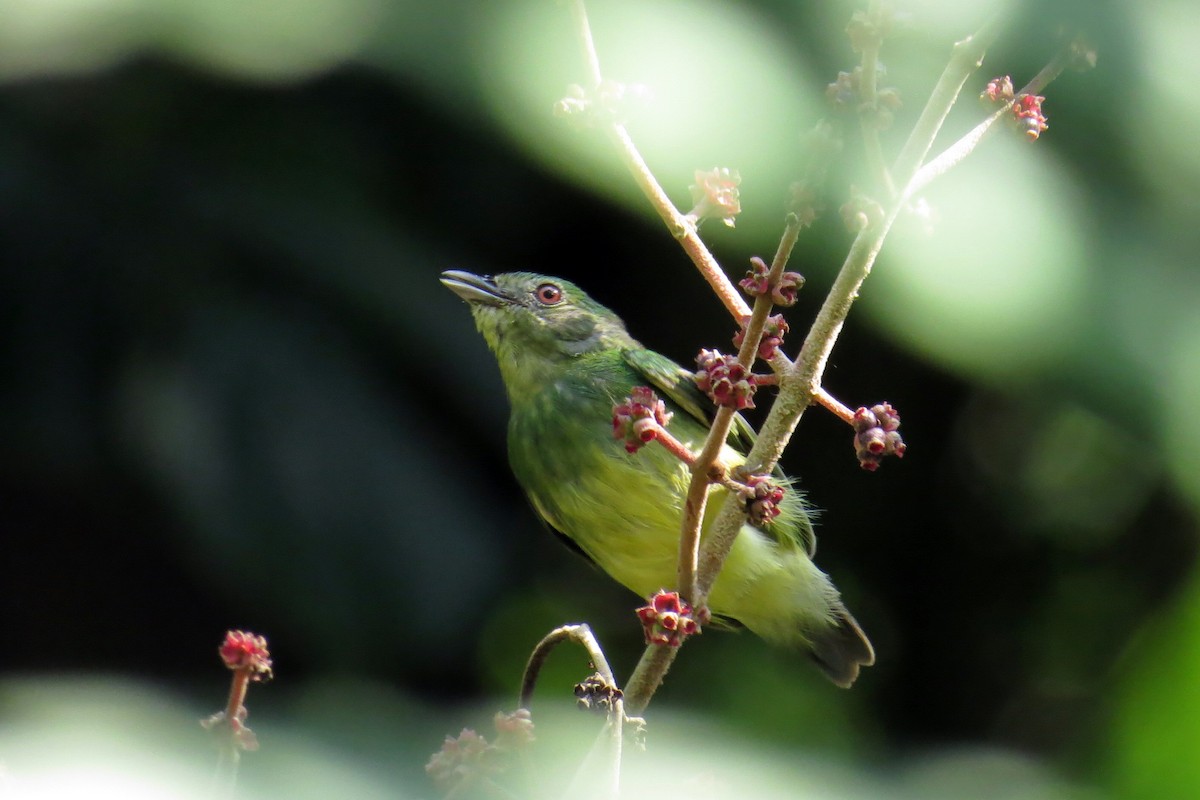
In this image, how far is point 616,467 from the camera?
150 inches

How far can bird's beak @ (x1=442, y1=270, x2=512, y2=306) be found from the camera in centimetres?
416

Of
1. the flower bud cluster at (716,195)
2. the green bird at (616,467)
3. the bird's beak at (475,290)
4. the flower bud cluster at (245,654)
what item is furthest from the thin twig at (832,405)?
the bird's beak at (475,290)

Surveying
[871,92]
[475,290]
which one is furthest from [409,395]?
[871,92]

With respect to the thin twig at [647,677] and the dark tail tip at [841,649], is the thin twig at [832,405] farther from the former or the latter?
the dark tail tip at [841,649]

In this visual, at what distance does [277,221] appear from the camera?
15.3 feet

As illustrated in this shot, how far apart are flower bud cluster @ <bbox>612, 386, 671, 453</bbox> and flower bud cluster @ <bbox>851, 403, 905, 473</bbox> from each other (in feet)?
0.88

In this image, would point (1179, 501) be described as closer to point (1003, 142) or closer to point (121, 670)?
point (1003, 142)

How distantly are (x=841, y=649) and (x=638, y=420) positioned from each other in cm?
281

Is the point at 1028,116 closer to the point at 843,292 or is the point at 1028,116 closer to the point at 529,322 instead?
the point at 843,292

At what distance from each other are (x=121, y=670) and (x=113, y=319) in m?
1.28

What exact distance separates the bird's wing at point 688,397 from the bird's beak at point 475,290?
44cm

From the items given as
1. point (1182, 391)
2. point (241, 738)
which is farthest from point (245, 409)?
point (241, 738)

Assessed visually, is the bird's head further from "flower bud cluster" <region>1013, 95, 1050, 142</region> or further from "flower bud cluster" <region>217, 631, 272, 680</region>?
"flower bud cluster" <region>217, 631, 272, 680</region>

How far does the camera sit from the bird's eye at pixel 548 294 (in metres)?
4.24
